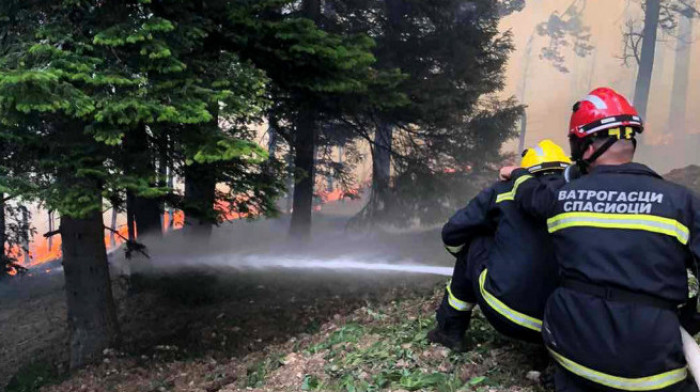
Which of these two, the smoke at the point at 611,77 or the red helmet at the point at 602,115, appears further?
the smoke at the point at 611,77

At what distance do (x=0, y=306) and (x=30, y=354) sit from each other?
6.36 meters

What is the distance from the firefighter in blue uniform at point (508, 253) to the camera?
3.04 meters

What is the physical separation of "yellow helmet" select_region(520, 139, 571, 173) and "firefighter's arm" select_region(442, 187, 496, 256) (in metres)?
0.30

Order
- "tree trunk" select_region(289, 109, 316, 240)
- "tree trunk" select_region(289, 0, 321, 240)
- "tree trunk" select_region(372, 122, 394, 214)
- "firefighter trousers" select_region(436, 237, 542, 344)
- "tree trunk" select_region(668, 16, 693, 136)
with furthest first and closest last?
"tree trunk" select_region(668, 16, 693, 136) → "tree trunk" select_region(372, 122, 394, 214) → "tree trunk" select_region(289, 109, 316, 240) → "tree trunk" select_region(289, 0, 321, 240) → "firefighter trousers" select_region(436, 237, 542, 344)

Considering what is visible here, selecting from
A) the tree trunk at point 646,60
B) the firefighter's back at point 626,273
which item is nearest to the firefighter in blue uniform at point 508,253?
the firefighter's back at point 626,273

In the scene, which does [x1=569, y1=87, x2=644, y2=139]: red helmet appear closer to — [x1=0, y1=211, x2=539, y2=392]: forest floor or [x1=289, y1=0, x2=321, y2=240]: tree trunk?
[x1=0, y1=211, x2=539, y2=392]: forest floor

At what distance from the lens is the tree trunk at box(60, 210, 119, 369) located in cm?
705

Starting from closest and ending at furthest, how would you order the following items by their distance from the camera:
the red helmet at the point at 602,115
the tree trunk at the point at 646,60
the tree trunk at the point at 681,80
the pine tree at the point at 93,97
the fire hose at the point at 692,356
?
the fire hose at the point at 692,356 → the red helmet at the point at 602,115 → the pine tree at the point at 93,97 → the tree trunk at the point at 681,80 → the tree trunk at the point at 646,60

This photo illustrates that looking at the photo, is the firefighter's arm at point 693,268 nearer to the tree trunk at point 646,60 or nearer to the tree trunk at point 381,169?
the tree trunk at point 381,169

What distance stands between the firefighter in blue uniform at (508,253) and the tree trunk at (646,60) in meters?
22.4

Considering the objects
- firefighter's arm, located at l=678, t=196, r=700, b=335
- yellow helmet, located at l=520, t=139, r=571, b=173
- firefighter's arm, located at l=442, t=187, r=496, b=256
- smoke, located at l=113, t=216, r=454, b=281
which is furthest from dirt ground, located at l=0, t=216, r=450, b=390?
firefighter's arm, located at l=678, t=196, r=700, b=335

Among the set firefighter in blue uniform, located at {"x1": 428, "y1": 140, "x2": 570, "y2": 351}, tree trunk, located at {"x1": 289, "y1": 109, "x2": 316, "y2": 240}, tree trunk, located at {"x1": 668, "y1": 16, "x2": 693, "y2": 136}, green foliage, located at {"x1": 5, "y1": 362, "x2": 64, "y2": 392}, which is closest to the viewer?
firefighter in blue uniform, located at {"x1": 428, "y1": 140, "x2": 570, "y2": 351}

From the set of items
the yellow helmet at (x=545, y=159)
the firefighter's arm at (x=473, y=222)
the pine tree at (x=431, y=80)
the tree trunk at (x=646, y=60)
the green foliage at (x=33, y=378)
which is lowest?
the green foliage at (x=33, y=378)

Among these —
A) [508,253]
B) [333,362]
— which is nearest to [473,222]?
[508,253]
